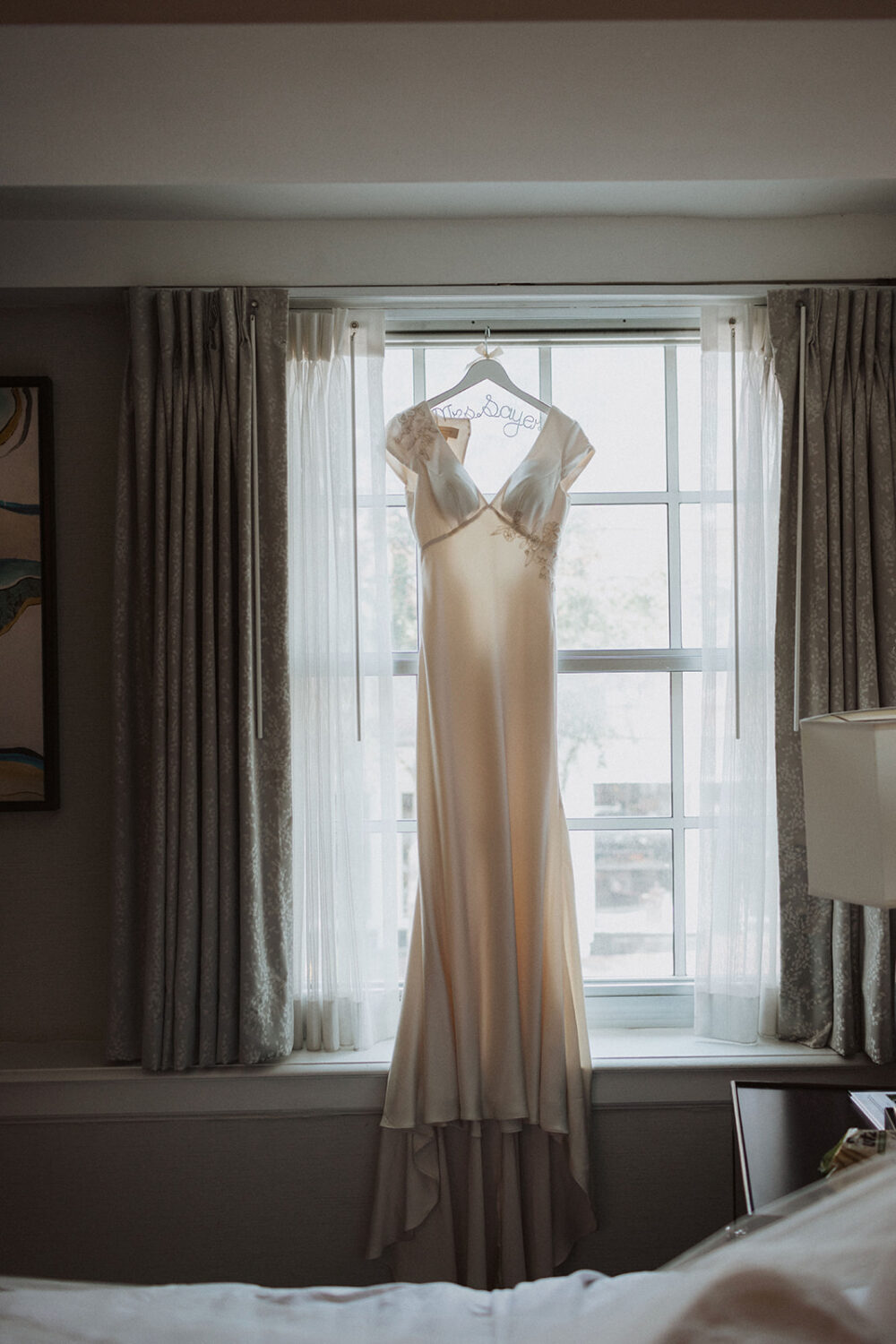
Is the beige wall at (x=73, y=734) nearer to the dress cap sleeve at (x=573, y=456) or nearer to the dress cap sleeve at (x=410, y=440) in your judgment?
the dress cap sleeve at (x=410, y=440)

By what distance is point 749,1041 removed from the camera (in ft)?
7.01

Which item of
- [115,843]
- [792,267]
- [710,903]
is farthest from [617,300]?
[115,843]

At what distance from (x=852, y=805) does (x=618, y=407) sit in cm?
129

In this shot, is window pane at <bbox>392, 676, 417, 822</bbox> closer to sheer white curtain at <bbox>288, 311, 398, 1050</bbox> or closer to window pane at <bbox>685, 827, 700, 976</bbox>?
sheer white curtain at <bbox>288, 311, 398, 1050</bbox>

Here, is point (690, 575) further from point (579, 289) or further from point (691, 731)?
point (579, 289)

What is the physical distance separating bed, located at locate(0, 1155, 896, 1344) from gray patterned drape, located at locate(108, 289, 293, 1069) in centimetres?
80

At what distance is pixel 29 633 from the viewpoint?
2.22 m

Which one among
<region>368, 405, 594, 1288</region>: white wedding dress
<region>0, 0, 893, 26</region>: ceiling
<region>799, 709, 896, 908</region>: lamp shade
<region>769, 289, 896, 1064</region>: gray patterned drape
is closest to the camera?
<region>799, 709, 896, 908</region>: lamp shade

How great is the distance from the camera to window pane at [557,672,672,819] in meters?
2.35

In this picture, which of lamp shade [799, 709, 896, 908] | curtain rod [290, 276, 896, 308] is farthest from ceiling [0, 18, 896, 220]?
lamp shade [799, 709, 896, 908]

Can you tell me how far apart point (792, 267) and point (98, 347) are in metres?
1.60

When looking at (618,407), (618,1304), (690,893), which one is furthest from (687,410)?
(618,1304)

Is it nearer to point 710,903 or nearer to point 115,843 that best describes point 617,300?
point 710,903

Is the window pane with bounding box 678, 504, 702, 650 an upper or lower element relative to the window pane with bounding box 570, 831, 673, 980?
upper
